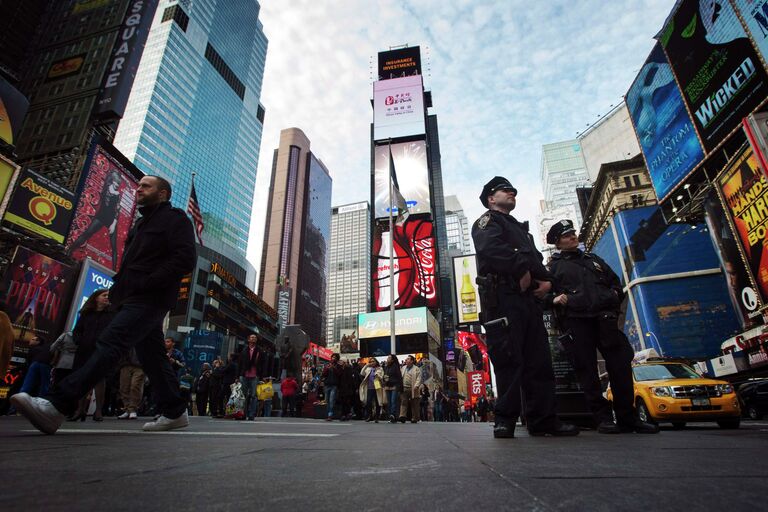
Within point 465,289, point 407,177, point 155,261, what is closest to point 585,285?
point 155,261

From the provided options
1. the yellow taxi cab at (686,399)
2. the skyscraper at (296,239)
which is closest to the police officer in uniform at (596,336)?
the yellow taxi cab at (686,399)

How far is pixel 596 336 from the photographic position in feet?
12.4

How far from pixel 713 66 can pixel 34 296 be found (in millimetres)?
32735

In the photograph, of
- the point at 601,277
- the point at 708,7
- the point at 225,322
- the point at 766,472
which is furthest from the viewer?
the point at 225,322

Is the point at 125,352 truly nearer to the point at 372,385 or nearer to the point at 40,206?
the point at 372,385

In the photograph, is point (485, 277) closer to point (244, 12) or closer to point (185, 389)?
point (185, 389)

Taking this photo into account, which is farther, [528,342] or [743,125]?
[743,125]

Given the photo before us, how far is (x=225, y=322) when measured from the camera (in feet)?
204

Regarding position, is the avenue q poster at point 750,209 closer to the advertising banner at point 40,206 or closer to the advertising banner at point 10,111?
the advertising banner at point 40,206

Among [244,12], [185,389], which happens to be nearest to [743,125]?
[185,389]

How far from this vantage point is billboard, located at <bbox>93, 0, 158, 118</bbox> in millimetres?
22906

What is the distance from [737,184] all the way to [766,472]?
2356cm

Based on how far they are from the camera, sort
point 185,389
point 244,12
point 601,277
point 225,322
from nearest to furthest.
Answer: point 601,277 < point 185,389 < point 225,322 < point 244,12

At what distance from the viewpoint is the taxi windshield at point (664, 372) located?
7460mm
